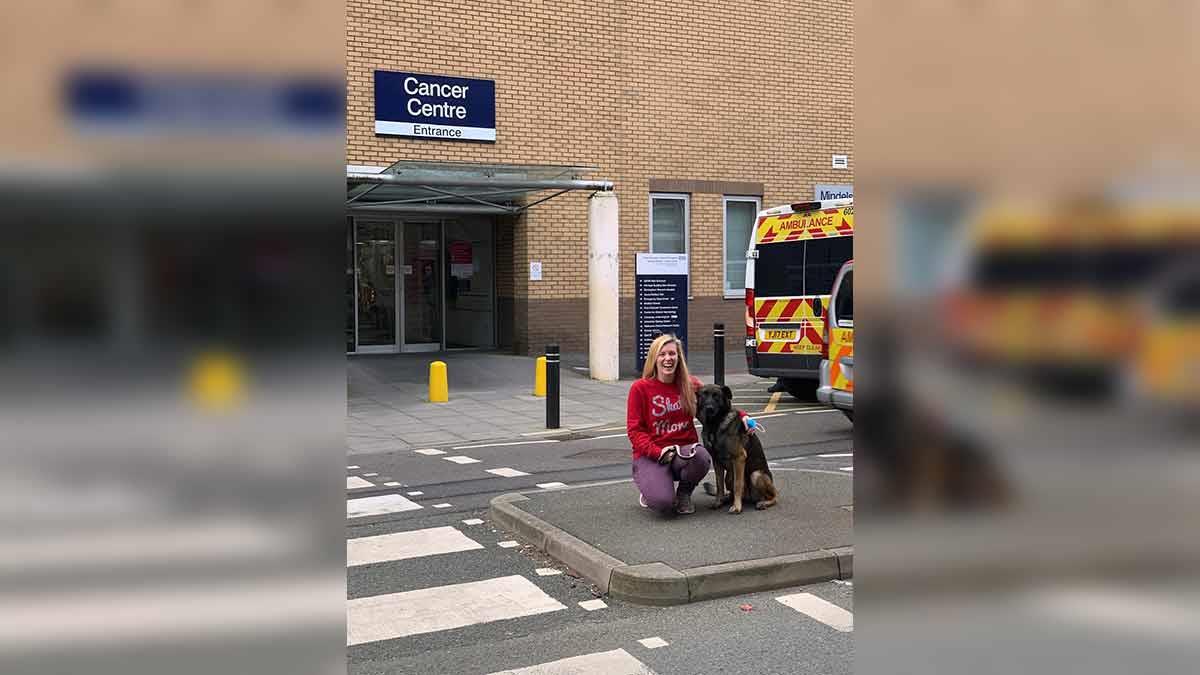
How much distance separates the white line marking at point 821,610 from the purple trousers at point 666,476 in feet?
4.68

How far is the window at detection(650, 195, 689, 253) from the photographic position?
20214 millimetres

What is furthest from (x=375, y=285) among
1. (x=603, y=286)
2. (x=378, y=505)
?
(x=378, y=505)

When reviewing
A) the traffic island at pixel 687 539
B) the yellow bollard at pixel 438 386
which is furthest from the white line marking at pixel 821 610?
the yellow bollard at pixel 438 386

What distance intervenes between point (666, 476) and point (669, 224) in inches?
553

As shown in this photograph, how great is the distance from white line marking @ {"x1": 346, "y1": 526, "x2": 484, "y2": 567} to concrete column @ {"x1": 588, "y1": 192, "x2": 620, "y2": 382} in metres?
9.72

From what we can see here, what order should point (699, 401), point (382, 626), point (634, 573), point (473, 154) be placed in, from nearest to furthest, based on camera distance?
1. point (382, 626)
2. point (634, 573)
3. point (699, 401)
4. point (473, 154)

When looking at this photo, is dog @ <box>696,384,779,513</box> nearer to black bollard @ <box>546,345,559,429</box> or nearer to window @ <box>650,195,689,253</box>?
black bollard @ <box>546,345,559,429</box>

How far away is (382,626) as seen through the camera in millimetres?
4918

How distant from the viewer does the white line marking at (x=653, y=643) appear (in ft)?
15.1
